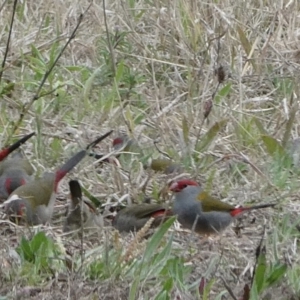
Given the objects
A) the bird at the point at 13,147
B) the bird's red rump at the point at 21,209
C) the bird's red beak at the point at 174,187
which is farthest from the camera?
the bird at the point at 13,147

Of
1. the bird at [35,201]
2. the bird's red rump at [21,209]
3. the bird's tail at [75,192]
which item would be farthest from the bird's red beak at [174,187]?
the bird's red rump at [21,209]

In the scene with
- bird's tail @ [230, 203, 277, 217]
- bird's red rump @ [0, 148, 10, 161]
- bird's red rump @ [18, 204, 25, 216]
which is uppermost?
bird's red rump @ [0, 148, 10, 161]

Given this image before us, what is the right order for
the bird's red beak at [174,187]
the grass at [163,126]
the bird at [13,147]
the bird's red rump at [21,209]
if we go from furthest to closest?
the bird at [13,147] < the bird's red beak at [174,187] < the bird's red rump at [21,209] < the grass at [163,126]

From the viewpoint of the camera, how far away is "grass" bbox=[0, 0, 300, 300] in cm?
361

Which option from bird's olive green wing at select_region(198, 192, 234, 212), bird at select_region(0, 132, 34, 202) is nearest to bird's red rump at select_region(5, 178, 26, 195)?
bird at select_region(0, 132, 34, 202)

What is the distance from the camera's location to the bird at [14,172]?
472cm

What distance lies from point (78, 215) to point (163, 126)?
122 centimetres

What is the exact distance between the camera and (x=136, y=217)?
4.32 meters

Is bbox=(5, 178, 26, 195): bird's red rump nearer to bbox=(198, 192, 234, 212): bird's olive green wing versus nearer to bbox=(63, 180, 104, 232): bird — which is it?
bbox=(63, 180, 104, 232): bird

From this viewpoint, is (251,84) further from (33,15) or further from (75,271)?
(75,271)

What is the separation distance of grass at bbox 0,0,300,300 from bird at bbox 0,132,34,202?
121 millimetres

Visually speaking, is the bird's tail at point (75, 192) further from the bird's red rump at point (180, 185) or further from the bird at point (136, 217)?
the bird's red rump at point (180, 185)

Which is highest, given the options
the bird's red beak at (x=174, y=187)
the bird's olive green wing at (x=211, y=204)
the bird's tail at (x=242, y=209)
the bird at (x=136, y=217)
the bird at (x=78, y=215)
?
the bird at (x=78, y=215)

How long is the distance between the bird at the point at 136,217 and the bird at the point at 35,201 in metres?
0.31
